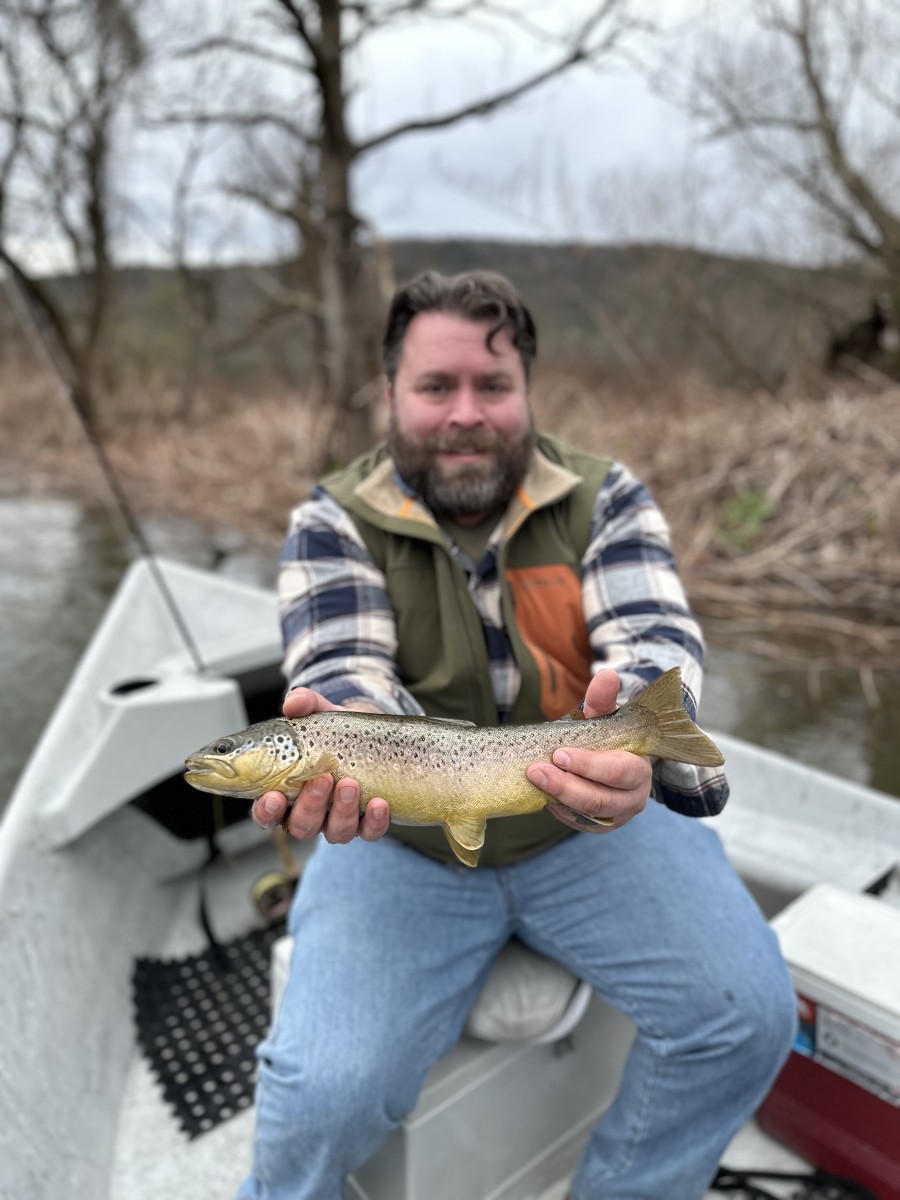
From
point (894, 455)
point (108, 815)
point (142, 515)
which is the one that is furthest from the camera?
point (142, 515)

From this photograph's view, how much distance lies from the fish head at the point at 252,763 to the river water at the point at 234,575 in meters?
3.94

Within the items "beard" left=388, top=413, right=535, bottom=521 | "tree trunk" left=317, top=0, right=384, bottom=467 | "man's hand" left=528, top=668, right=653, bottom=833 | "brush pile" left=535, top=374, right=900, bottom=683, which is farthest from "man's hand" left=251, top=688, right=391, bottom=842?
"tree trunk" left=317, top=0, right=384, bottom=467

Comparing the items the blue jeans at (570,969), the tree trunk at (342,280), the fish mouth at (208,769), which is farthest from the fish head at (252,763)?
the tree trunk at (342,280)

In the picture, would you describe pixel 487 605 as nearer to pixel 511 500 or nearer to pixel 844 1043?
pixel 511 500

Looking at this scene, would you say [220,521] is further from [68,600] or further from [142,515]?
[68,600]

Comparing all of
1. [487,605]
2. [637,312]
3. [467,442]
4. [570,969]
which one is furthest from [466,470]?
[637,312]

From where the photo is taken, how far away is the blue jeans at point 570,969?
1.77 meters

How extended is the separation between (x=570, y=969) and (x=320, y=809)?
0.81 metres

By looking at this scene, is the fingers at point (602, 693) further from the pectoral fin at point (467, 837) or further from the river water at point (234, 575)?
the river water at point (234, 575)

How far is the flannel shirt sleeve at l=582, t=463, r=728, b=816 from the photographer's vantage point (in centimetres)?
199

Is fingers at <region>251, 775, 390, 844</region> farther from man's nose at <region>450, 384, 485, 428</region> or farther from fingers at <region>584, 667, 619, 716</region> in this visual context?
man's nose at <region>450, 384, 485, 428</region>

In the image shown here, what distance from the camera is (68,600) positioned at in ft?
27.8

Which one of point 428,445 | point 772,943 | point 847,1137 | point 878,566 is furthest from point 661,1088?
point 878,566

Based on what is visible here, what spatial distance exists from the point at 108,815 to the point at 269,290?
900cm
